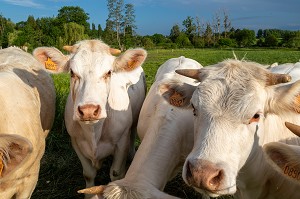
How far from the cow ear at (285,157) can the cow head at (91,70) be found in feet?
6.85

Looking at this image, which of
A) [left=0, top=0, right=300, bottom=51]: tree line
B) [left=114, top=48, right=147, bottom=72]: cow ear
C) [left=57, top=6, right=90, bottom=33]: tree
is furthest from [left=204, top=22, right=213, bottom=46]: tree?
[left=114, top=48, right=147, bottom=72]: cow ear

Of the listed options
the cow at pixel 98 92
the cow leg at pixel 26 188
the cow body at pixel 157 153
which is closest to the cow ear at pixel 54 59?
the cow at pixel 98 92

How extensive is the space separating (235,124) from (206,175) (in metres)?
0.57

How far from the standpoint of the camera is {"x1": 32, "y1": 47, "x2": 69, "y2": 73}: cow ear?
16.4 ft

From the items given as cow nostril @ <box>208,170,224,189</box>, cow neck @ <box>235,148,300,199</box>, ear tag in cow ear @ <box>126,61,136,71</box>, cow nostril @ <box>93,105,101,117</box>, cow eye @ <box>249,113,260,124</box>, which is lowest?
cow neck @ <box>235,148,300,199</box>

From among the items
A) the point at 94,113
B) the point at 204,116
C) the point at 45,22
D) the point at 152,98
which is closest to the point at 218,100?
the point at 204,116

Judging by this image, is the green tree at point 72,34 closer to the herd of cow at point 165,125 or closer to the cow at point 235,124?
the herd of cow at point 165,125

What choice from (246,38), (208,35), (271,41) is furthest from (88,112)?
(208,35)

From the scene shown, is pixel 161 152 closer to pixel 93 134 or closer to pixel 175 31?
pixel 93 134

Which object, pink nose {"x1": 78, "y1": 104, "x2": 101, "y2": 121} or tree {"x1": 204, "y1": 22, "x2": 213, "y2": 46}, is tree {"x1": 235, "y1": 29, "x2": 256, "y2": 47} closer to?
tree {"x1": 204, "y1": 22, "x2": 213, "y2": 46}

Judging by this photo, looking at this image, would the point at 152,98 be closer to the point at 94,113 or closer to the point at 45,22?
the point at 94,113

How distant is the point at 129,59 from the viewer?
5.05 meters

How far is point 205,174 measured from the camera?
255 cm

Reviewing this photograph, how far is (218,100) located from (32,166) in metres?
Answer: 2.62
